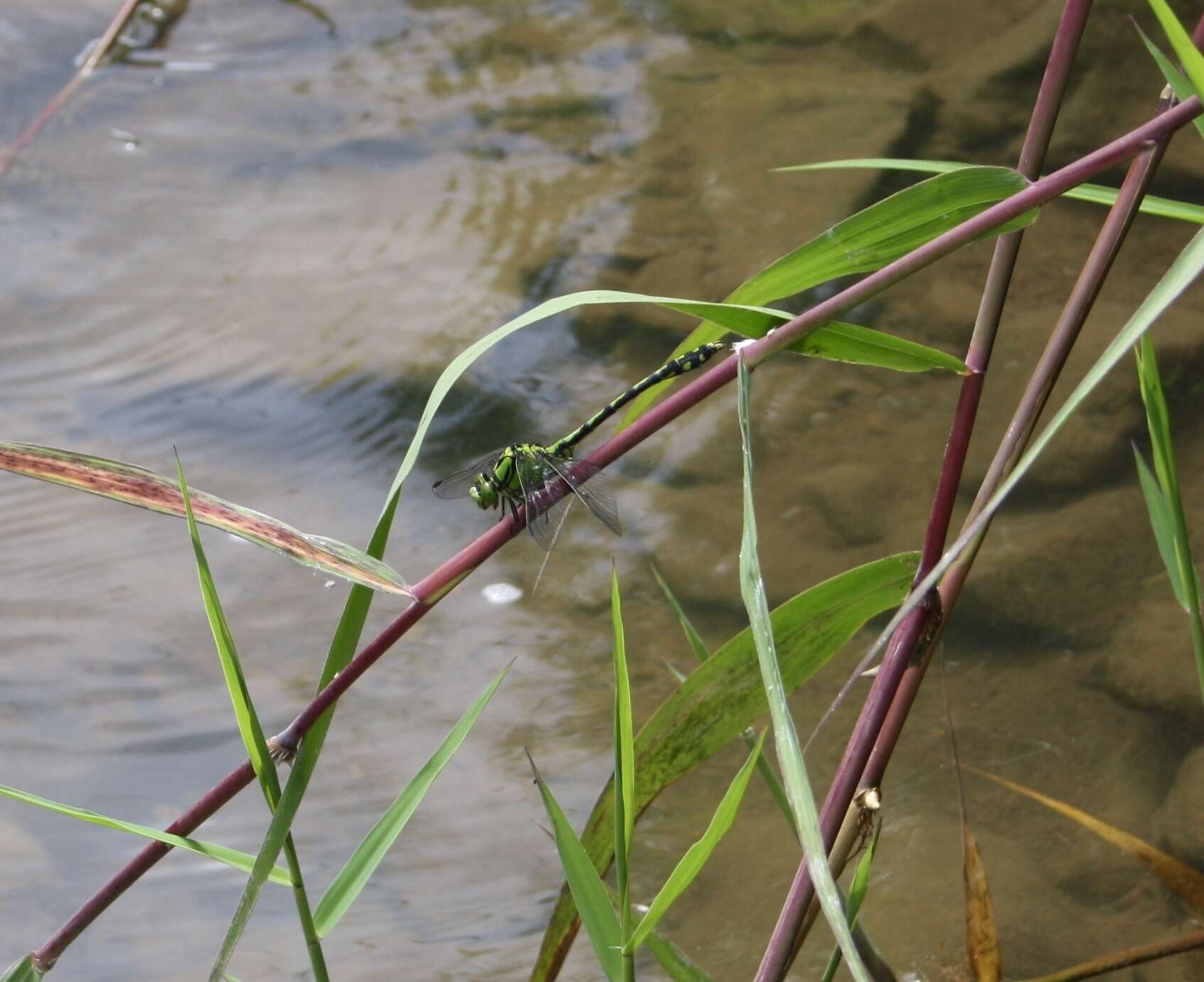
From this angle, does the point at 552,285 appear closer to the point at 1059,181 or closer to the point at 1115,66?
the point at 1115,66

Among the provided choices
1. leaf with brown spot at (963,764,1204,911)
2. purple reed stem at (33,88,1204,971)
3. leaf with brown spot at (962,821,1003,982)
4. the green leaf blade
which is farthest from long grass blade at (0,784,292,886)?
leaf with brown spot at (963,764,1204,911)

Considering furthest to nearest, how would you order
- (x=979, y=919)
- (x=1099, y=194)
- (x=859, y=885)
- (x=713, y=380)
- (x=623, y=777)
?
(x=979, y=919) → (x=1099, y=194) → (x=859, y=885) → (x=623, y=777) → (x=713, y=380)

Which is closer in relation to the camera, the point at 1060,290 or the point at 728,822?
the point at 728,822

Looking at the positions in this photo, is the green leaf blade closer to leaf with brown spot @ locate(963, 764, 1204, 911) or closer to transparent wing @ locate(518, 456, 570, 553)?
transparent wing @ locate(518, 456, 570, 553)

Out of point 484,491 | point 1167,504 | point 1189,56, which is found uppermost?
point 1189,56

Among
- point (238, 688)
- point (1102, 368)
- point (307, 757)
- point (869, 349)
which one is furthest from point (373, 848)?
point (1102, 368)

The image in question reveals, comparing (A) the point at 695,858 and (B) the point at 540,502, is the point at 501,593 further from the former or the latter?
(A) the point at 695,858

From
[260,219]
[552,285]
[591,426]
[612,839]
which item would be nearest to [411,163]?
[260,219]
